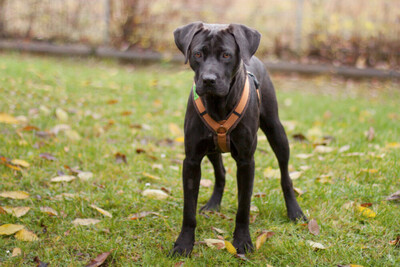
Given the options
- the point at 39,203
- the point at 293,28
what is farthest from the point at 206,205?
the point at 293,28

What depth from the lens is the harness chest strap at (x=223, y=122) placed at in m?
2.72

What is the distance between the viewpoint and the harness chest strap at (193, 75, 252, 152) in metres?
2.72

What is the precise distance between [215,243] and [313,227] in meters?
0.77

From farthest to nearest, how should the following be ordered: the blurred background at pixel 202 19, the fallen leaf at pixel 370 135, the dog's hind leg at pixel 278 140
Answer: the blurred background at pixel 202 19
the fallen leaf at pixel 370 135
the dog's hind leg at pixel 278 140

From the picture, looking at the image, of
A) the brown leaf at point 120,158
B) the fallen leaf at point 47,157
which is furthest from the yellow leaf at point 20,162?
the brown leaf at point 120,158

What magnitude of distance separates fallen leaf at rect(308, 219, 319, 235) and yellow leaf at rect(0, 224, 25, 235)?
208cm

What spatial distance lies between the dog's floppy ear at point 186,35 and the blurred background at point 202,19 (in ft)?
25.6

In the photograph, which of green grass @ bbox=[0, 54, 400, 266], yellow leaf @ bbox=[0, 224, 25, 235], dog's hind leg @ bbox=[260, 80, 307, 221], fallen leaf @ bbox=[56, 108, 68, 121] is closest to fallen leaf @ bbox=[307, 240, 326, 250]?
green grass @ bbox=[0, 54, 400, 266]

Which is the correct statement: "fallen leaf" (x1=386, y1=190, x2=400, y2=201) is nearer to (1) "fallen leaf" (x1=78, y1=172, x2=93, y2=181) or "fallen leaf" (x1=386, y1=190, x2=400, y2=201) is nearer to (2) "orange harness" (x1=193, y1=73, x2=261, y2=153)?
(2) "orange harness" (x1=193, y1=73, x2=261, y2=153)

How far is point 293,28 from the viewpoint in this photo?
10719 millimetres

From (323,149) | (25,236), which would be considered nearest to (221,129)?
→ (25,236)

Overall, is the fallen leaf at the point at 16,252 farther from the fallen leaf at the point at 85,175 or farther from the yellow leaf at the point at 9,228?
the fallen leaf at the point at 85,175

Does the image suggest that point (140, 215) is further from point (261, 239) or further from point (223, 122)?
point (223, 122)

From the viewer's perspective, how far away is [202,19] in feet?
34.9
